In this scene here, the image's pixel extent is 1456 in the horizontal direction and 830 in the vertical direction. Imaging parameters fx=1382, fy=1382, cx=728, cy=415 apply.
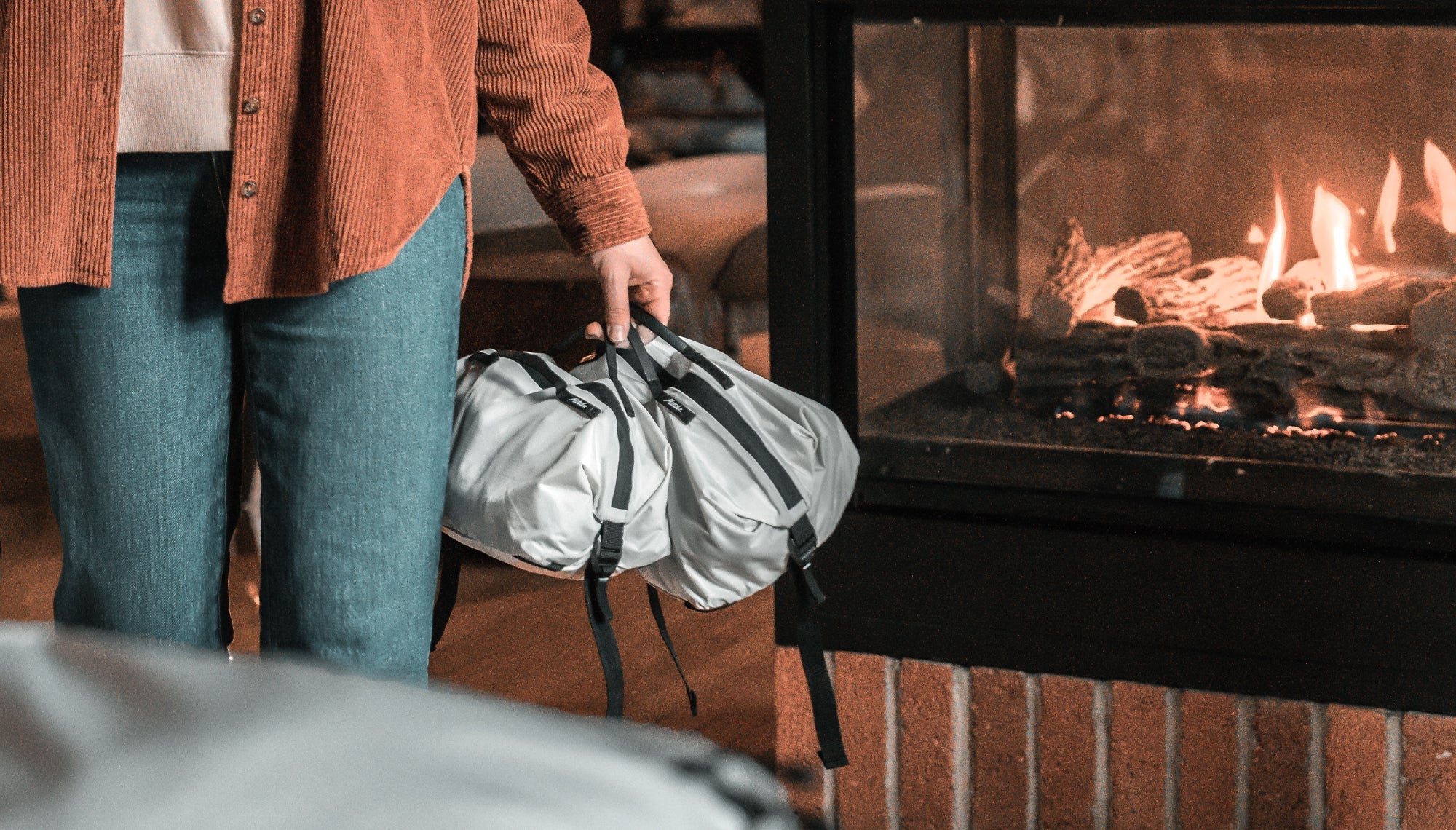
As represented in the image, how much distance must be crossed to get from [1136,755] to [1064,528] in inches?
10.5

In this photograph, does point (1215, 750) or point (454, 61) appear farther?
point (1215, 750)

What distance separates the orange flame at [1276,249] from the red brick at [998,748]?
512 mm

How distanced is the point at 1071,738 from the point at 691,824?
1.30 meters

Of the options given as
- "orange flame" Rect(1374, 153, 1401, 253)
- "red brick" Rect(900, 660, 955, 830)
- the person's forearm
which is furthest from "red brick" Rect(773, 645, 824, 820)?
"orange flame" Rect(1374, 153, 1401, 253)

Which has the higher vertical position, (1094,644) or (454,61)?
(454,61)

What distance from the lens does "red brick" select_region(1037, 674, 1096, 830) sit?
1.53 metres

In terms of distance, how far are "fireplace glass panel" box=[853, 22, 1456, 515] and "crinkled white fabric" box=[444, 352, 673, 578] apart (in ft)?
1.64

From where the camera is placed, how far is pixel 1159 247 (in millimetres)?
1508

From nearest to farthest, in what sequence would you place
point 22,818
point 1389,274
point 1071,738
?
point 22,818
point 1389,274
point 1071,738

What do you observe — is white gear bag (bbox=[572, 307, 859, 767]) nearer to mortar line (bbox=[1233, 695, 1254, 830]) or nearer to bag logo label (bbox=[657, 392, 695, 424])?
bag logo label (bbox=[657, 392, 695, 424])

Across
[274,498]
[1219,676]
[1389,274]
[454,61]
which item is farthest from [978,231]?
[274,498]

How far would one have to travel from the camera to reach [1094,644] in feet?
4.96

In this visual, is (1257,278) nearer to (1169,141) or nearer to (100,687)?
(1169,141)

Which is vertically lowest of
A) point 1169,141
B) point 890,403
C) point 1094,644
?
point 1094,644
